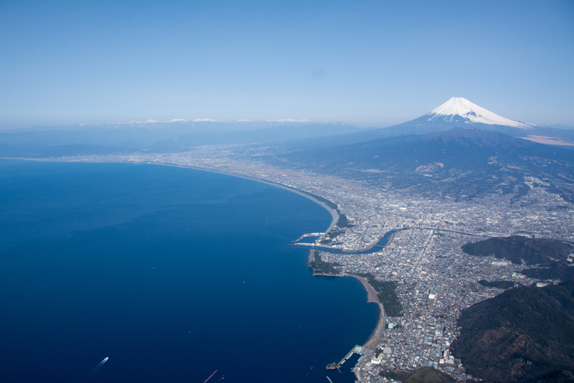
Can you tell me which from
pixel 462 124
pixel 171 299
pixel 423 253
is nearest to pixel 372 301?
pixel 423 253

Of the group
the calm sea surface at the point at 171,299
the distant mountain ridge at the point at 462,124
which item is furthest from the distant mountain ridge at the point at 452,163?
the distant mountain ridge at the point at 462,124

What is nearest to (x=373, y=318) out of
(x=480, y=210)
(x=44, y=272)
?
(x=44, y=272)

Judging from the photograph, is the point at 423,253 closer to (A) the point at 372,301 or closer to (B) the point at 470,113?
(A) the point at 372,301

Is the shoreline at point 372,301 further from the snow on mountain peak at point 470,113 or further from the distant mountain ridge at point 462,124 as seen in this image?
the snow on mountain peak at point 470,113

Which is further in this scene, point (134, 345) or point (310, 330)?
point (310, 330)

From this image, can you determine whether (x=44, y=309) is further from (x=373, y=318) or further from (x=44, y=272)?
(x=373, y=318)

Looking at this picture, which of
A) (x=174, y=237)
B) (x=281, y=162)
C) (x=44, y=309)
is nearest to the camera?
(x=44, y=309)

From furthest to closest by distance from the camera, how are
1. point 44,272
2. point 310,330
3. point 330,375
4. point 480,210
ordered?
1. point 480,210
2. point 44,272
3. point 310,330
4. point 330,375
